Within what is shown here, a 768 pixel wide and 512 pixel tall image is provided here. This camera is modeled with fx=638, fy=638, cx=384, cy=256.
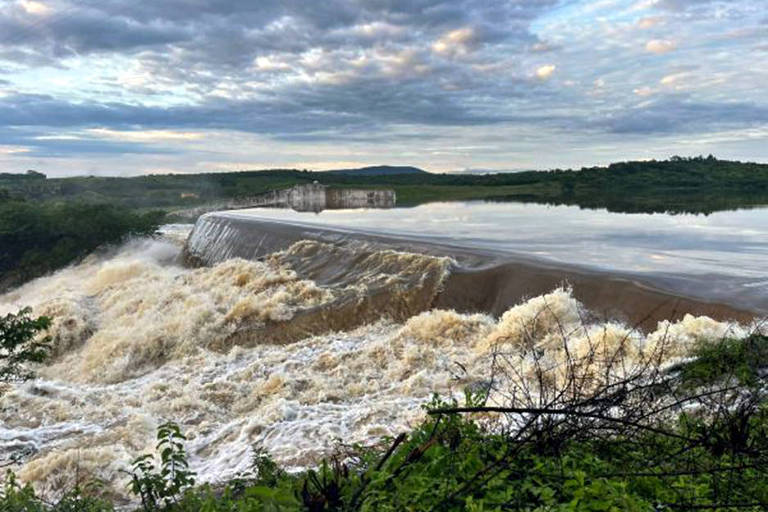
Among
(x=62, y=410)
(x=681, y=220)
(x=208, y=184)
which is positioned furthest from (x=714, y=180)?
(x=62, y=410)

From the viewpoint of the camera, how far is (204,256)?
23.4m

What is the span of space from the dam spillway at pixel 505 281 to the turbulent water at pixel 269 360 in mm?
232

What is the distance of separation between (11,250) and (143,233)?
289 inches

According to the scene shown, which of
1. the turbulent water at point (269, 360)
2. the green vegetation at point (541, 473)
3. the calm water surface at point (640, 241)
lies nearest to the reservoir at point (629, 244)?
the calm water surface at point (640, 241)

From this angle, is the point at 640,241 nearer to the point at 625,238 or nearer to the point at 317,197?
the point at 625,238

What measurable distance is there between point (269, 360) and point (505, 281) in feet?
14.9

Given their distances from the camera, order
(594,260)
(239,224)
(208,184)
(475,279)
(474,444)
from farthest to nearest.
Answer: (208,184)
(239,224)
(594,260)
(475,279)
(474,444)

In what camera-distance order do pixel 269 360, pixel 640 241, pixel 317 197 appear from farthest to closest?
1. pixel 317 197
2. pixel 640 241
3. pixel 269 360

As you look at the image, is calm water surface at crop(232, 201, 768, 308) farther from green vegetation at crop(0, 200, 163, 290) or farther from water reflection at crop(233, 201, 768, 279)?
green vegetation at crop(0, 200, 163, 290)

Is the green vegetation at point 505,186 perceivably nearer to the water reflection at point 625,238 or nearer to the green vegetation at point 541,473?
the water reflection at point 625,238

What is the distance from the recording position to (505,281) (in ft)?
39.1

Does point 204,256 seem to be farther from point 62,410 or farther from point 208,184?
point 208,184

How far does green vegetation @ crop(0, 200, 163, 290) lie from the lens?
32.0 meters

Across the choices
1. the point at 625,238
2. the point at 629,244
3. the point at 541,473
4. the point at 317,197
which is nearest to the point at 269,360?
the point at 541,473
